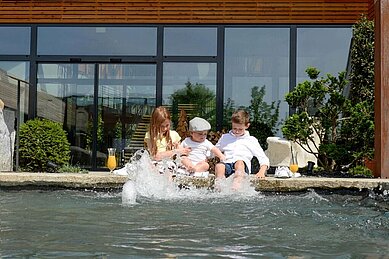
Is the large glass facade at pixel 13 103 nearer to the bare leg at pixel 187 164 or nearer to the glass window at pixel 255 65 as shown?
the bare leg at pixel 187 164

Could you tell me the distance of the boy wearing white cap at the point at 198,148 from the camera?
21.1 ft

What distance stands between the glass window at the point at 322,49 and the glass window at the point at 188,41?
4.88 feet

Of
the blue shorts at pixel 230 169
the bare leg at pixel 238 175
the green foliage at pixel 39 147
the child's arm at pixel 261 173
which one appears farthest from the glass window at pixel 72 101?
the child's arm at pixel 261 173

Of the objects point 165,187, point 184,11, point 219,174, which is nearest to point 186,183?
point 165,187

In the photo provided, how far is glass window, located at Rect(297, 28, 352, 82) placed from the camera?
10.4 m

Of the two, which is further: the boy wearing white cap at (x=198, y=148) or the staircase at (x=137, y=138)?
the staircase at (x=137, y=138)

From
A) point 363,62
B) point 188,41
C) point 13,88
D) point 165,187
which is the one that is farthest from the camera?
point 188,41

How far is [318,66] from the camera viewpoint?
1047 cm

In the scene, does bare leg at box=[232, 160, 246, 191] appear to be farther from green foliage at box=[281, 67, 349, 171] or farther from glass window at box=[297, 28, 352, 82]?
glass window at box=[297, 28, 352, 82]

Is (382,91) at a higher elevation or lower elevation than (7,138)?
higher

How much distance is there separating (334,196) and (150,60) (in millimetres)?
5496

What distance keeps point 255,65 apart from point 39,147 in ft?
12.6

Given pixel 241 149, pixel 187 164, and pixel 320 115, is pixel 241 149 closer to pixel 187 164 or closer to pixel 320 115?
pixel 187 164

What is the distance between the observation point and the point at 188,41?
10.6m
